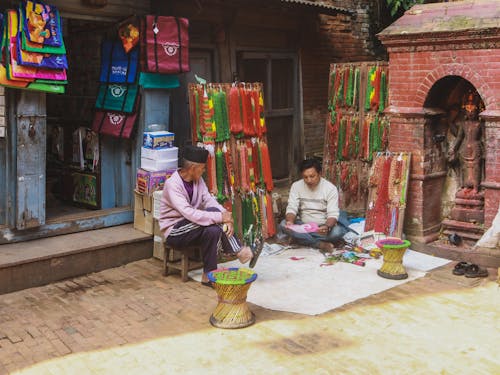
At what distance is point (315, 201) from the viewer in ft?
28.6

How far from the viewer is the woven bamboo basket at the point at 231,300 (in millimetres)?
5711

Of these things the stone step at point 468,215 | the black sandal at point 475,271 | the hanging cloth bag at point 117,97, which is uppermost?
the hanging cloth bag at point 117,97

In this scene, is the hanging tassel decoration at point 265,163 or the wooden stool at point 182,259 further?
the hanging tassel decoration at point 265,163

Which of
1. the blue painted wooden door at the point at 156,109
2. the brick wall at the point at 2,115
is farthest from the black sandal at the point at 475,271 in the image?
the brick wall at the point at 2,115

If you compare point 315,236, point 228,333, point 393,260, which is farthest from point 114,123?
point 393,260

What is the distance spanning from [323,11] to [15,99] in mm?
5702

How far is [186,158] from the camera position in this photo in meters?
6.85

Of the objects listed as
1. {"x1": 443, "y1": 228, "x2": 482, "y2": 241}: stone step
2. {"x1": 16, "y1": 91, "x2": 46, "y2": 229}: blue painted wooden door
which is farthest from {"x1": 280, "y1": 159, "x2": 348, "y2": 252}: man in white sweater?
{"x1": 16, "y1": 91, "x2": 46, "y2": 229}: blue painted wooden door

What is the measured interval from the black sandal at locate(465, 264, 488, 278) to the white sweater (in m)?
1.89

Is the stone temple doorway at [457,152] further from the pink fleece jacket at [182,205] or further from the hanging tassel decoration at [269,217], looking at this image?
the pink fleece jacket at [182,205]

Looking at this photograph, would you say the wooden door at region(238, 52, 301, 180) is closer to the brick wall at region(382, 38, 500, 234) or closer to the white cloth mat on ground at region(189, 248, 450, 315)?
the brick wall at region(382, 38, 500, 234)

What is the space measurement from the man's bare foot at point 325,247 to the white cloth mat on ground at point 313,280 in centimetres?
10

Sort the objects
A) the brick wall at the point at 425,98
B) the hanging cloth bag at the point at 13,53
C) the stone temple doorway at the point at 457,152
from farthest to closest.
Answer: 1. the stone temple doorway at the point at 457,152
2. the brick wall at the point at 425,98
3. the hanging cloth bag at the point at 13,53

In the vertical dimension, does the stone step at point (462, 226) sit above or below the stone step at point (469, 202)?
below
